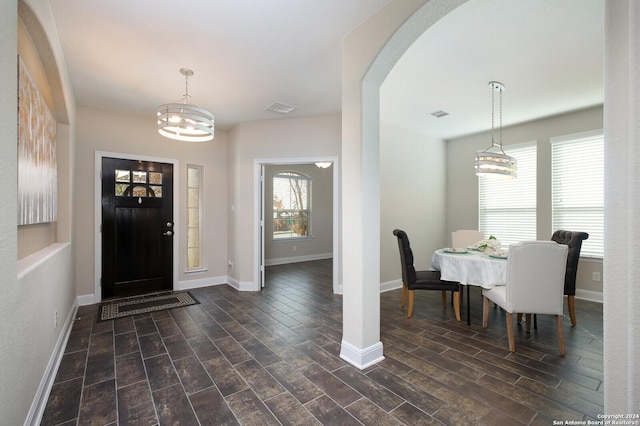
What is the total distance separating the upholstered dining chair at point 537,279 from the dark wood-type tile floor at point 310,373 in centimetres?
39

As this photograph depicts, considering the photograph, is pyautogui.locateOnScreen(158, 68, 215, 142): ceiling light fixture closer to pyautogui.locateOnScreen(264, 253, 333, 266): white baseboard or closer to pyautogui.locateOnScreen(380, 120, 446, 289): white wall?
pyautogui.locateOnScreen(380, 120, 446, 289): white wall

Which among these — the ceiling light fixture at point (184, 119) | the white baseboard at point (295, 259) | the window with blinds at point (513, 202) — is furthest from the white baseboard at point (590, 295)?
the ceiling light fixture at point (184, 119)

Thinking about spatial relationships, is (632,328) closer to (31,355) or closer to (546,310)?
(546,310)

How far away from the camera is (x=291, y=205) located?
7.63m

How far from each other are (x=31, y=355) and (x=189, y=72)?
269 centimetres

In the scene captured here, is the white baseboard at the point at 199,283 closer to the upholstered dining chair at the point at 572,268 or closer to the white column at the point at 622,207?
the upholstered dining chair at the point at 572,268

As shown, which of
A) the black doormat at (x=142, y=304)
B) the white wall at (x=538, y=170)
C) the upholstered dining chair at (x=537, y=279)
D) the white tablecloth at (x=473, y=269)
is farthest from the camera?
the white wall at (x=538, y=170)

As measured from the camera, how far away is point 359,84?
2.28 metres

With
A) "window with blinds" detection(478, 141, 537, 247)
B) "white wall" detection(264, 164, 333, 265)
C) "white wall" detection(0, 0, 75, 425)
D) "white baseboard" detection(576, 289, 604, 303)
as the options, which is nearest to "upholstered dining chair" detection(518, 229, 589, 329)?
"white baseboard" detection(576, 289, 604, 303)

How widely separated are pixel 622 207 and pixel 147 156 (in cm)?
517

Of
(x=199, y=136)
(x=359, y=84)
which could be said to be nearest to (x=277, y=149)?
(x=199, y=136)

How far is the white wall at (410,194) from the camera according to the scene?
4723mm

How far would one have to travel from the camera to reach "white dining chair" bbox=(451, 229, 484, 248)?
4418 millimetres

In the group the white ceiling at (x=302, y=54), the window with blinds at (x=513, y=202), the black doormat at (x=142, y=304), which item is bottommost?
the black doormat at (x=142, y=304)
